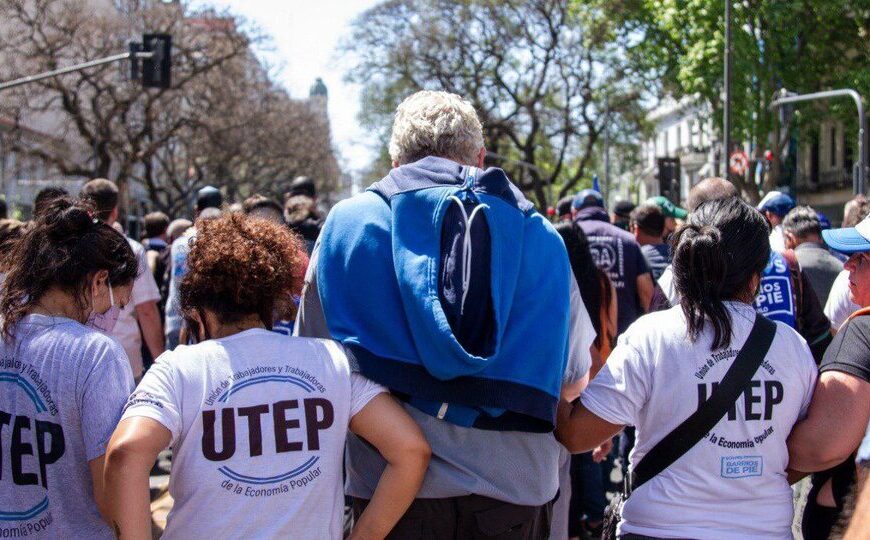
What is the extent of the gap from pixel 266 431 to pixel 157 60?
19.2 m

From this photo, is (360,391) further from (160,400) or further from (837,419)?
(837,419)

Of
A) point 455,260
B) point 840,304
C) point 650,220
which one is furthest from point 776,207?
point 455,260

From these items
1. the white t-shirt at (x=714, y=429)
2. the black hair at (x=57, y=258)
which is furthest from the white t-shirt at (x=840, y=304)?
the black hair at (x=57, y=258)

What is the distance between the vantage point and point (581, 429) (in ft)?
9.04

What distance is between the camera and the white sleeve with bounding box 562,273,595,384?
9.77 feet

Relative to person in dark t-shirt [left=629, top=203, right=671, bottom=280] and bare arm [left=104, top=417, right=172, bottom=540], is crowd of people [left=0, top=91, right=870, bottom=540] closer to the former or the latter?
bare arm [left=104, top=417, right=172, bottom=540]

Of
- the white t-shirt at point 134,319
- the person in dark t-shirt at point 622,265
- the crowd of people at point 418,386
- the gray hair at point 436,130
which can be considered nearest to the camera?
the crowd of people at point 418,386

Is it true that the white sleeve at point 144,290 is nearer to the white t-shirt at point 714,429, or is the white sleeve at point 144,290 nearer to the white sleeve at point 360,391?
the white sleeve at point 360,391

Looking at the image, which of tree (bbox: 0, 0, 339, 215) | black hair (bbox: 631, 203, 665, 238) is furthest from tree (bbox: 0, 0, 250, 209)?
black hair (bbox: 631, 203, 665, 238)

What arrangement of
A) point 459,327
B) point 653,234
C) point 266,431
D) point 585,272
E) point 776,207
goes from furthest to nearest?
point 653,234
point 776,207
point 585,272
point 459,327
point 266,431

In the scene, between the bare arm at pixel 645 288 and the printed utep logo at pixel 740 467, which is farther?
the bare arm at pixel 645 288

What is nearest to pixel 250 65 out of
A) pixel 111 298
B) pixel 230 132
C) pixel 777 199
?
pixel 230 132

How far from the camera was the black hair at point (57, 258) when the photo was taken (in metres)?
2.79

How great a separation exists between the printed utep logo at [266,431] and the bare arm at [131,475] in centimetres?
14
